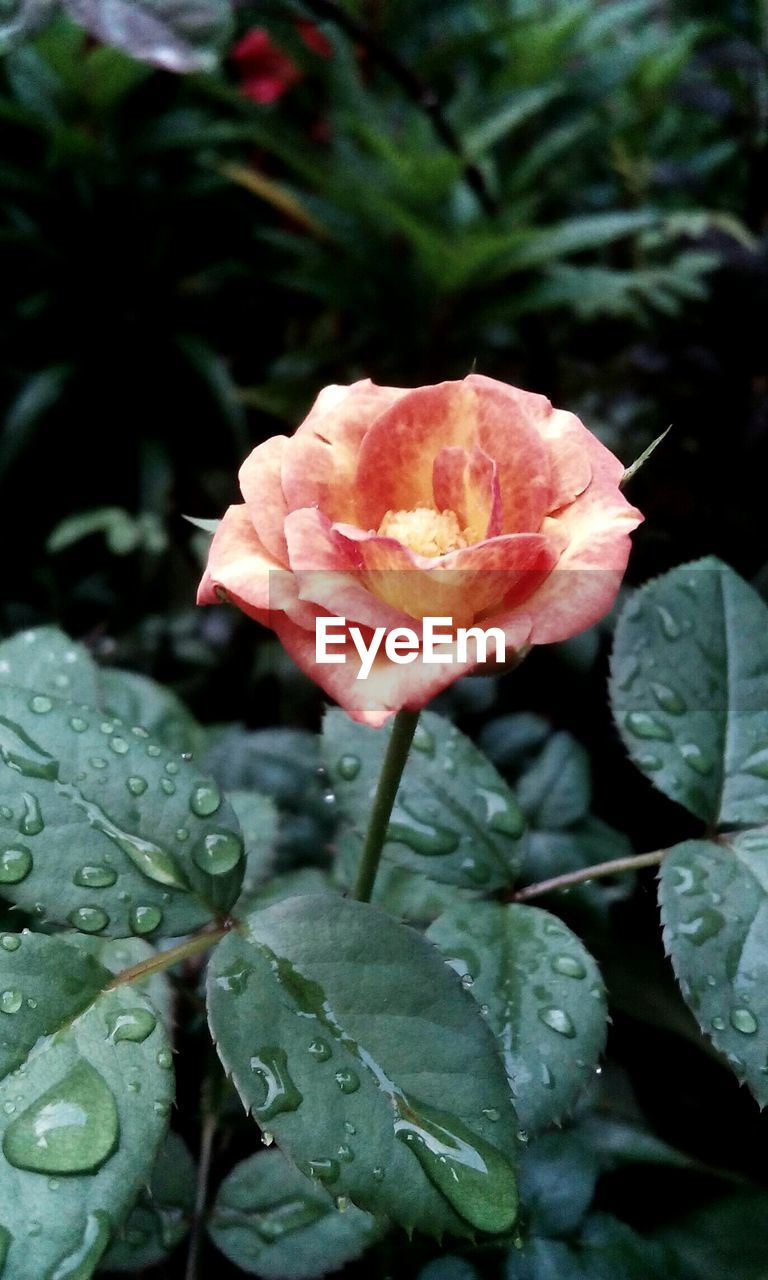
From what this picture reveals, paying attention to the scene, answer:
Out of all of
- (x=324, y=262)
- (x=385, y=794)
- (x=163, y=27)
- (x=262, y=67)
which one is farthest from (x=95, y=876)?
(x=262, y=67)

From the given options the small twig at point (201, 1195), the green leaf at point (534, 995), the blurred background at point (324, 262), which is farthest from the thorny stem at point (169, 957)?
the blurred background at point (324, 262)

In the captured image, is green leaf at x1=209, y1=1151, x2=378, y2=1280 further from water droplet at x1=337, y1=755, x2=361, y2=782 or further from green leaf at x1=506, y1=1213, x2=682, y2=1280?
water droplet at x1=337, y1=755, x2=361, y2=782

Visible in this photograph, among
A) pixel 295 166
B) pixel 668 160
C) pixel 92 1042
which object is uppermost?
pixel 92 1042

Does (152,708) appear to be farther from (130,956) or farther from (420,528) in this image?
(420,528)

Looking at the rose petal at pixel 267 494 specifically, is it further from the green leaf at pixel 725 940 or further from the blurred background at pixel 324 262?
the blurred background at pixel 324 262

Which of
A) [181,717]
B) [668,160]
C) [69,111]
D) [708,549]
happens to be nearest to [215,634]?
[181,717]

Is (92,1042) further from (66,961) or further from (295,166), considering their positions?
(295,166)

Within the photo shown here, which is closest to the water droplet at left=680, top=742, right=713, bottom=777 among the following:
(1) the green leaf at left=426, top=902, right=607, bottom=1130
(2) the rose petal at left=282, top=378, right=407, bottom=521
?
(1) the green leaf at left=426, top=902, right=607, bottom=1130
